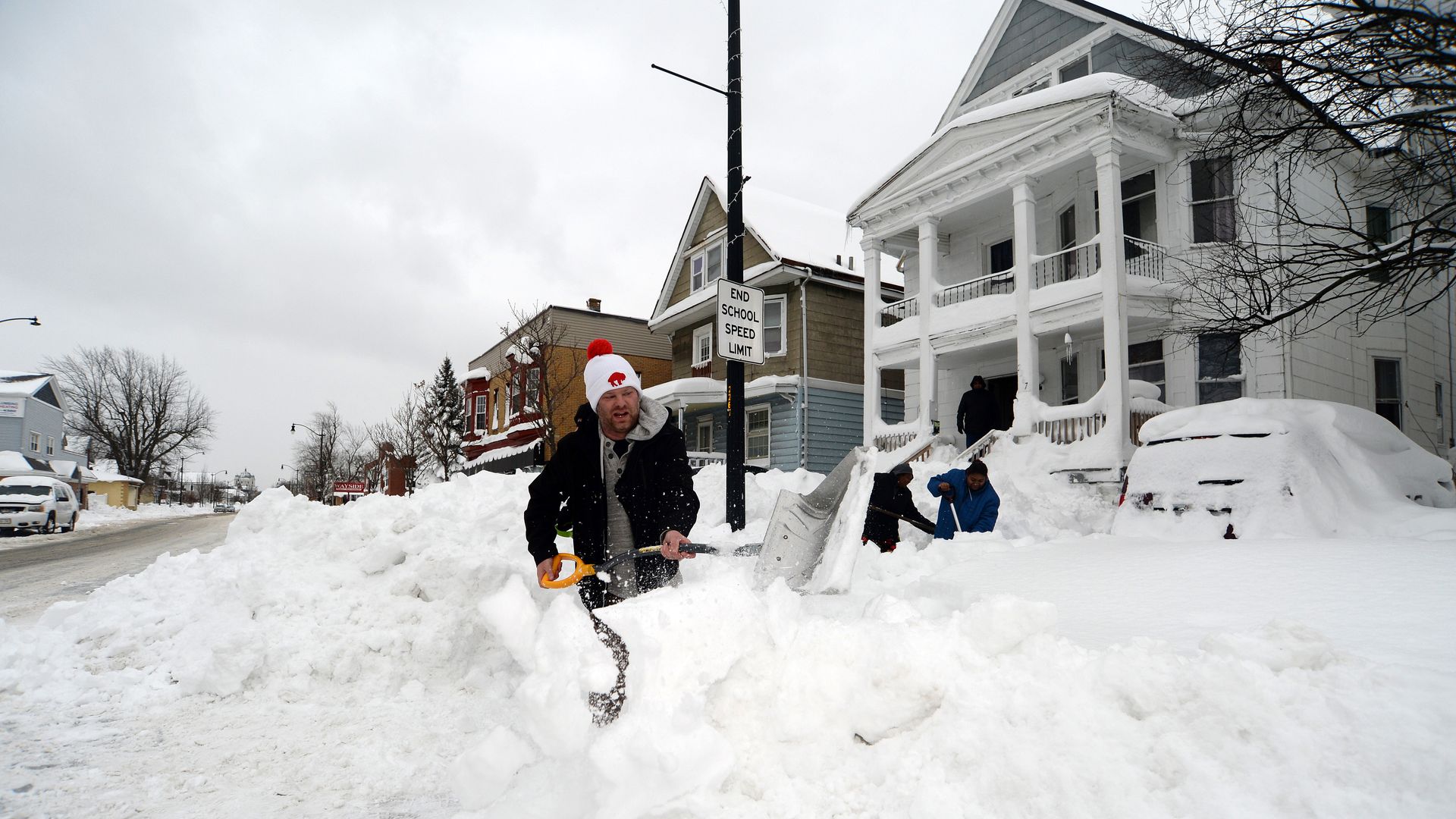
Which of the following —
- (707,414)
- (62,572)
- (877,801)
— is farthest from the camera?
(707,414)

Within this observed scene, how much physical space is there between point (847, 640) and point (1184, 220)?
13347 mm

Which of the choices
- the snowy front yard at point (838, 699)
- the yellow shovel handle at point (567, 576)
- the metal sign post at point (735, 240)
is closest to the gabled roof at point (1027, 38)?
the metal sign post at point (735, 240)

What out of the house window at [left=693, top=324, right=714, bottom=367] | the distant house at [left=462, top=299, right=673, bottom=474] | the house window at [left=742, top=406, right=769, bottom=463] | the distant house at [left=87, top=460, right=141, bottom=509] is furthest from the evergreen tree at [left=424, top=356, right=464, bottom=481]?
the distant house at [left=87, top=460, right=141, bottom=509]

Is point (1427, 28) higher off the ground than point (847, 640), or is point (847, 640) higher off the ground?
point (1427, 28)

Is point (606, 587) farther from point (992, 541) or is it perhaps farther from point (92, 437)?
point (92, 437)

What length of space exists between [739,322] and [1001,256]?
464 inches

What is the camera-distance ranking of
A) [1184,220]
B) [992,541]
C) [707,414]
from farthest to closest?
[707,414]
[1184,220]
[992,541]

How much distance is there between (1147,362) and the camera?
1331cm

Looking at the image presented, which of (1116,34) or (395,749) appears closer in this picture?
(395,749)

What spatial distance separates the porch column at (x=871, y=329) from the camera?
1652 centimetres

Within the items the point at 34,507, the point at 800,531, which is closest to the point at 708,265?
the point at 800,531

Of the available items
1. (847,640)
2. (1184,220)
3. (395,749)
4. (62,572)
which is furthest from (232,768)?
(1184,220)

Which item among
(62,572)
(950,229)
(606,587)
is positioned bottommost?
(62,572)

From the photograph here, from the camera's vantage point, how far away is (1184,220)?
12750mm
